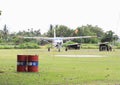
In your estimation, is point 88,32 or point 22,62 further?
point 88,32

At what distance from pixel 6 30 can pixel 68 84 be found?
16567 cm

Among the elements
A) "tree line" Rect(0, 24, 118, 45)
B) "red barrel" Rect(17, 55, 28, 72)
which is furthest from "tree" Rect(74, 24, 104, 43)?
"red barrel" Rect(17, 55, 28, 72)

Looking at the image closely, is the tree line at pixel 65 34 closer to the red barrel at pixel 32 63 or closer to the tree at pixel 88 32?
the tree at pixel 88 32

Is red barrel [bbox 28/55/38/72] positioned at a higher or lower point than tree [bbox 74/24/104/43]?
lower

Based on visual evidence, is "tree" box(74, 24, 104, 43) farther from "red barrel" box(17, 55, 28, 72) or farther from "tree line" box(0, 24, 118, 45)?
"red barrel" box(17, 55, 28, 72)

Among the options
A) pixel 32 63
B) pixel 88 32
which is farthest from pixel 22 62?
pixel 88 32

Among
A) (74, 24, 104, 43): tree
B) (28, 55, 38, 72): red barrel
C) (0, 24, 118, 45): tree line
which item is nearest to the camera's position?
(28, 55, 38, 72): red barrel

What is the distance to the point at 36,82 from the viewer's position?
65.0 ft

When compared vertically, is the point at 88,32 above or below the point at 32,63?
above

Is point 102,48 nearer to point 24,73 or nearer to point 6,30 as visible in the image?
point 24,73

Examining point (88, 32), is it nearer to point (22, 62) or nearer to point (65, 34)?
point (65, 34)

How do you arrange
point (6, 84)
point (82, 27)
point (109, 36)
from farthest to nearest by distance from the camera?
1. point (82, 27)
2. point (109, 36)
3. point (6, 84)

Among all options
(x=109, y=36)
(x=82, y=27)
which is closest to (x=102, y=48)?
(x=109, y=36)

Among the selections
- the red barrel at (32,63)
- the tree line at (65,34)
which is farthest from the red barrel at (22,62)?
the tree line at (65,34)
